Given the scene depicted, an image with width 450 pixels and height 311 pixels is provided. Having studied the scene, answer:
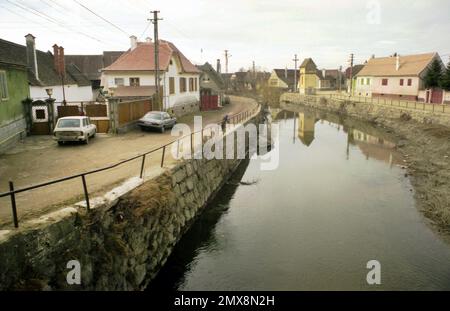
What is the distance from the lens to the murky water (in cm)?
1148

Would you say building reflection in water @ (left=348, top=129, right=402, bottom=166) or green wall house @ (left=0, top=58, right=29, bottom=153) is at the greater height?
green wall house @ (left=0, top=58, right=29, bottom=153)

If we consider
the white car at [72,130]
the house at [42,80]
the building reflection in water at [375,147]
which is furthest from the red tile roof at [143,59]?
the building reflection in water at [375,147]

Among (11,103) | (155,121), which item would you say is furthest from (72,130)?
(155,121)

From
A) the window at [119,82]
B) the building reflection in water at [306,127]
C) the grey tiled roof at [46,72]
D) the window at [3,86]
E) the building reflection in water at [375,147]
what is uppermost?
the grey tiled roof at [46,72]

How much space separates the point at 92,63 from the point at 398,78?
44570 mm

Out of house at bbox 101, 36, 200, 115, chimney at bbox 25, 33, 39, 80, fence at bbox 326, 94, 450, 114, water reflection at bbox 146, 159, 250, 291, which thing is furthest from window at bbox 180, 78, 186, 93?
fence at bbox 326, 94, 450, 114

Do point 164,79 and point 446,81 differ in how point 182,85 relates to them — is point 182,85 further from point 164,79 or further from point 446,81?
point 446,81

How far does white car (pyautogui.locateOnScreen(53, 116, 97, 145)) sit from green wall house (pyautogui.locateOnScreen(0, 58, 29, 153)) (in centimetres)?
212

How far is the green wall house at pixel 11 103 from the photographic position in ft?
57.1

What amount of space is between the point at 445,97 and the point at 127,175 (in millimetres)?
39597

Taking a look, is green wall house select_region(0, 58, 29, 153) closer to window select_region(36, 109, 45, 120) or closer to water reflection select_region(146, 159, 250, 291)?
window select_region(36, 109, 45, 120)

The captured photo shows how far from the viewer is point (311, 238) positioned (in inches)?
552

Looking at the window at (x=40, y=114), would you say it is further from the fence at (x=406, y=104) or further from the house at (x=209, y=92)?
the fence at (x=406, y=104)

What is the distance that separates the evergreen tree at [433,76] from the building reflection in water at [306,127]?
14193 millimetres
